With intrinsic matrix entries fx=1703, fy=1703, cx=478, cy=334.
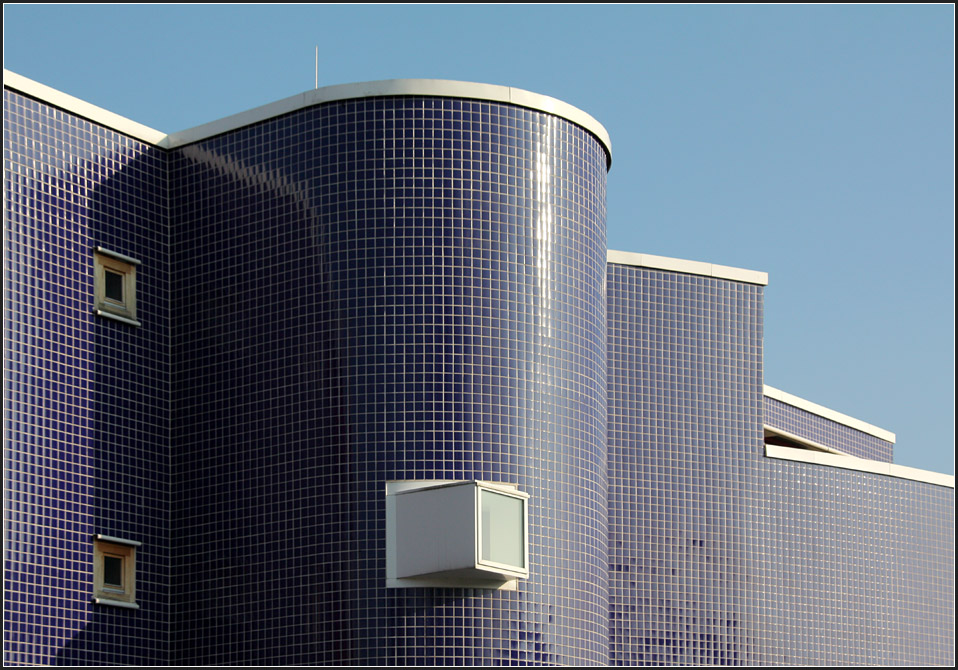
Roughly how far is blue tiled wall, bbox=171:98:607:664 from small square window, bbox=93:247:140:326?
1.54 meters

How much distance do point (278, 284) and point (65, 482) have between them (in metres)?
6.96

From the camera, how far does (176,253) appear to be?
43.2 m

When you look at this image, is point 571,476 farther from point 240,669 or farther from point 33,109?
point 33,109

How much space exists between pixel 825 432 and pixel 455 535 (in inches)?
1039

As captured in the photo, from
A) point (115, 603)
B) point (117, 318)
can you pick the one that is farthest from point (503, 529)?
point (117, 318)

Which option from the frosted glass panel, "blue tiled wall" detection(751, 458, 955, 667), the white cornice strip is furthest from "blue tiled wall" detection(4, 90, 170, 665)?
the white cornice strip

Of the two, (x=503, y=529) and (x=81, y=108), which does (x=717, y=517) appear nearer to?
(x=503, y=529)

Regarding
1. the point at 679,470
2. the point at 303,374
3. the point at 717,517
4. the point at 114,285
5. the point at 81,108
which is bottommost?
the point at 717,517

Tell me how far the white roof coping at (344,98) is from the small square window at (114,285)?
3.33 m

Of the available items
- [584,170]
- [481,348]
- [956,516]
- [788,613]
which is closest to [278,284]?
[481,348]

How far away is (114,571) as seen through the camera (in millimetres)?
39781

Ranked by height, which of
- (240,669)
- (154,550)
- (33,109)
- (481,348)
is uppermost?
(33,109)

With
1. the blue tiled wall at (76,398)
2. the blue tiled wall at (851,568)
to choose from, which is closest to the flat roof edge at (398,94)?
the blue tiled wall at (76,398)

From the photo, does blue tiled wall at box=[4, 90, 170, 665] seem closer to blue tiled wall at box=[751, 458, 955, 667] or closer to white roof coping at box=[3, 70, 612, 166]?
white roof coping at box=[3, 70, 612, 166]
